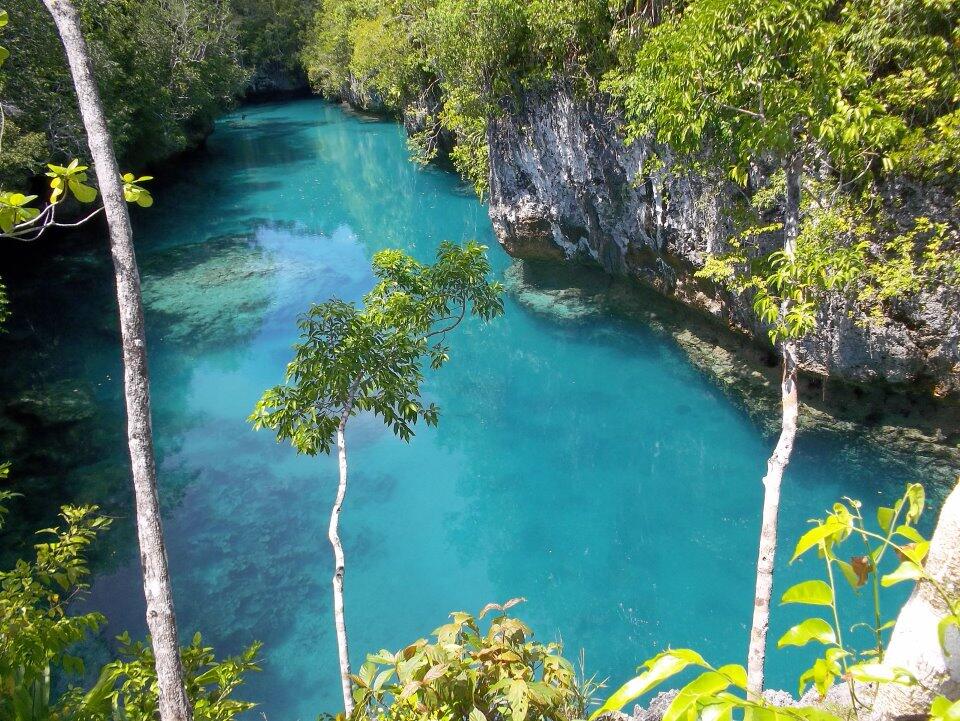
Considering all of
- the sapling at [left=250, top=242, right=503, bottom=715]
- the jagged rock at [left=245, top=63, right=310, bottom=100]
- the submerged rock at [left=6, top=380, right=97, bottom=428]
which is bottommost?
the submerged rock at [left=6, top=380, right=97, bottom=428]

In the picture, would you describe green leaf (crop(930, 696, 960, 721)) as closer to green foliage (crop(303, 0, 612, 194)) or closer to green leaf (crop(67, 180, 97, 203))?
green leaf (crop(67, 180, 97, 203))

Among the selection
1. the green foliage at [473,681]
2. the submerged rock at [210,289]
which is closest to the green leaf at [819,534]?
the green foliage at [473,681]

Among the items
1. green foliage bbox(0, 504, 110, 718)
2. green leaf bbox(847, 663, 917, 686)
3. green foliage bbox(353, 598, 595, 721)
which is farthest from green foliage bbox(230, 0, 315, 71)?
green leaf bbox(847, 663, 917, 686)

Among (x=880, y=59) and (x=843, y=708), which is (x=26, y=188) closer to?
(x=880, y=59)

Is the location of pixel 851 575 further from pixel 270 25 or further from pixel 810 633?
pixel 270 25

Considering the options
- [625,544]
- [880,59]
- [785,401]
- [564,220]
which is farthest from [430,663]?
[564,220]

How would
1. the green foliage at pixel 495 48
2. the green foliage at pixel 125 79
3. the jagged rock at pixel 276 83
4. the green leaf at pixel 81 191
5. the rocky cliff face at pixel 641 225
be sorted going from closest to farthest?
the green leaf at pixel 81 191, the rocky cliff face at pixel 641 225, the green foliage at pixel 495 48, the green foliage at pixel 125 79, the jagged rock at pixel 276 83

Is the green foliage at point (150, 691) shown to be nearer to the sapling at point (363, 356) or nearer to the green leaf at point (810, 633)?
the sapling at point (363, 356)

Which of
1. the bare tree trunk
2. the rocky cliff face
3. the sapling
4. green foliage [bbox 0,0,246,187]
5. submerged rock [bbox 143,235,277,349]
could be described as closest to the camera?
the bare tree trunk
